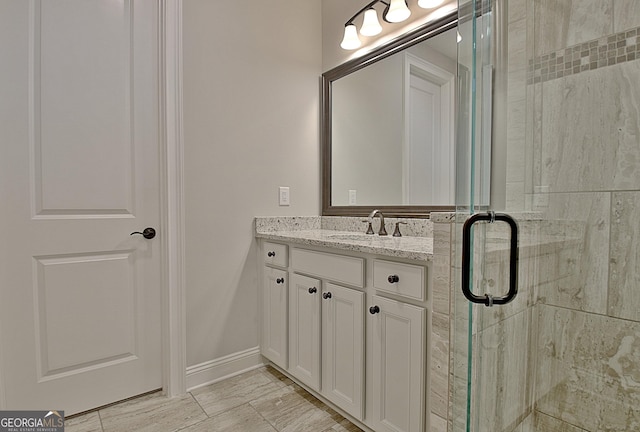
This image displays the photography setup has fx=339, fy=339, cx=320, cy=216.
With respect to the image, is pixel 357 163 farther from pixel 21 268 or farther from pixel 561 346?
pixel 21 268

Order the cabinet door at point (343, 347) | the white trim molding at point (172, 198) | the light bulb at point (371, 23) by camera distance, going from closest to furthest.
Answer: the cabinet door at point (343, 347), the white trim molding at point (172, 198), the light bulb at point (371, 23)

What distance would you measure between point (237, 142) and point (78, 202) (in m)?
0.87

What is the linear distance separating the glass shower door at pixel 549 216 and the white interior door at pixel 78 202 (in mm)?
1583

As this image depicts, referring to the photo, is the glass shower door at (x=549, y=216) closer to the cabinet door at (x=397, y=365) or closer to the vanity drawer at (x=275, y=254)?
the cabinet door at (x=397, y=365)

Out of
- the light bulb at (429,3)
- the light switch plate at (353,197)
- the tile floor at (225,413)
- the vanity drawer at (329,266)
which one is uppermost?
the light bulb at (429,3)

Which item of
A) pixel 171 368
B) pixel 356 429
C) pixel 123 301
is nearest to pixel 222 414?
pixel 171 368

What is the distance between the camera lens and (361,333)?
1.46 meters

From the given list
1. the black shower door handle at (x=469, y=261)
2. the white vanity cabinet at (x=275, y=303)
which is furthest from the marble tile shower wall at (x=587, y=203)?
the white vanity cabinet at (x=275, y=303)

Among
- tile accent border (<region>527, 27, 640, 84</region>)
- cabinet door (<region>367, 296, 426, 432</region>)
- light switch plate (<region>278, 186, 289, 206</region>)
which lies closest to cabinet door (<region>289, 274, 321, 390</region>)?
cabinet door (<region>367, 296, 426, 432</region>)

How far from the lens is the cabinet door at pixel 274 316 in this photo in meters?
1.93

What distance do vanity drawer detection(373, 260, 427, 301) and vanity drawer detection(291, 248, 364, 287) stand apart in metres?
0.09

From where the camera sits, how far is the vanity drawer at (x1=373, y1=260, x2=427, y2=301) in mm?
1216

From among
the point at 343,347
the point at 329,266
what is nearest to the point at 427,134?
the point at 329,266

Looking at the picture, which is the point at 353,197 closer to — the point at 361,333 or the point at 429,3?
the point at 361,333
